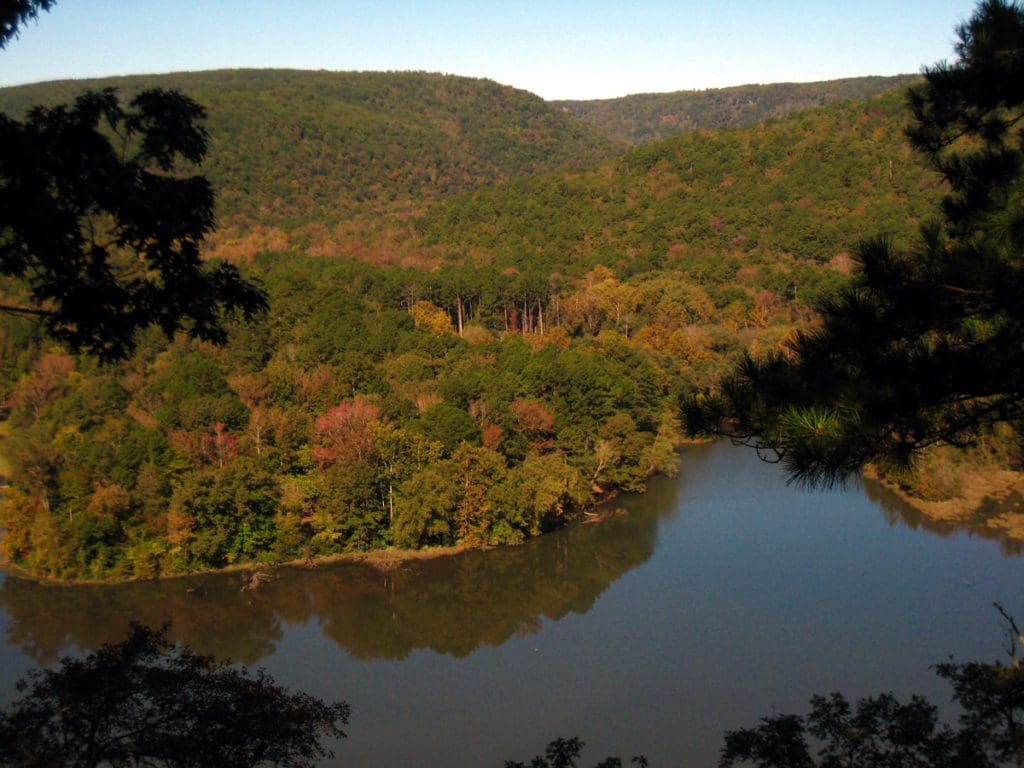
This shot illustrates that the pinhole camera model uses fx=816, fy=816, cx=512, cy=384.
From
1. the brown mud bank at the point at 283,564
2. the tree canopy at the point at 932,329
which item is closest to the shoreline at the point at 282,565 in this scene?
the brown mud bank at the point at 283,564

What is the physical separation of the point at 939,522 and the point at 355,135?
193 ft

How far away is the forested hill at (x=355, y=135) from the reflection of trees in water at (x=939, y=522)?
3238 cm

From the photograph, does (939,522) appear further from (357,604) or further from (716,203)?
(716,203)

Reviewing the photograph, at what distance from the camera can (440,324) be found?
3081cm

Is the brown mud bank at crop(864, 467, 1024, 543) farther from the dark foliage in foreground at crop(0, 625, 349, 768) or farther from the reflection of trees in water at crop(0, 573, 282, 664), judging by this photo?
the dark foliage in foreground at crop(0, 625, 349, 768)

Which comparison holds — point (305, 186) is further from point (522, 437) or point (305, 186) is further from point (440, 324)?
point (522, 437)

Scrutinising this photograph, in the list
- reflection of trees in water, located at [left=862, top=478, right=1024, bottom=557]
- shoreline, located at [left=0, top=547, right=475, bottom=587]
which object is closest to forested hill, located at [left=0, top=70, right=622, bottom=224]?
shoreline, located at [left=0, top=547, right=475, bottom=587]

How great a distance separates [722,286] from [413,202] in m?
29.7

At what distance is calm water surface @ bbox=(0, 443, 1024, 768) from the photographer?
435 inches

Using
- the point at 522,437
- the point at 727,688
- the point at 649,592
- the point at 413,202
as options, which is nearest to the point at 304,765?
the point at 727,688

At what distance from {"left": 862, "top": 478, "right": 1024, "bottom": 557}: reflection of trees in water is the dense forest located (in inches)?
215

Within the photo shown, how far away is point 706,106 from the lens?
126 metres

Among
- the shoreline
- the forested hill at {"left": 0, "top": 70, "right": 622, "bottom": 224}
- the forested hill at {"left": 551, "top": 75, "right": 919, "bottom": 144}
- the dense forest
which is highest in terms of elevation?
the forested hill at {"left": 551, "top": 75, "right": 919, "bottom": 144}

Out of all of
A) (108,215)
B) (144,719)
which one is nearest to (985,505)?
(144,719)
